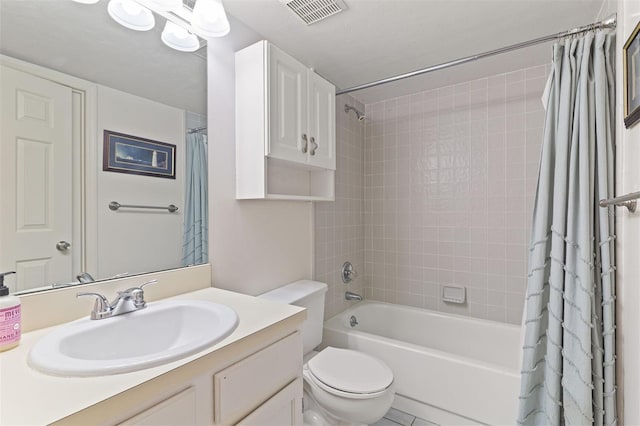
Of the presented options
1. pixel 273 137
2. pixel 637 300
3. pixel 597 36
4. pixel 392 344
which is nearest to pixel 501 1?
pixel 597 36

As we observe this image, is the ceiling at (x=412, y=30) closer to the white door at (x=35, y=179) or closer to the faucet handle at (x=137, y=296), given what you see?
the white door at (x=35, y=179)

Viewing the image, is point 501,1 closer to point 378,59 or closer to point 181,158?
point 378,59

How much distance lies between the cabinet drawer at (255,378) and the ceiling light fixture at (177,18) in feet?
4.30

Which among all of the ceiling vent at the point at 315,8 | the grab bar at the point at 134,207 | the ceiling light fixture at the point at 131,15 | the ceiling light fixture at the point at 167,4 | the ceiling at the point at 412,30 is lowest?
the grab bar at the point at 134,207

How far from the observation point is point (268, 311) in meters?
1.07

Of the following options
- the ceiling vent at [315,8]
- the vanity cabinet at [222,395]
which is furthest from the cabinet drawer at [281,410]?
the ceiling vent at [315,8]

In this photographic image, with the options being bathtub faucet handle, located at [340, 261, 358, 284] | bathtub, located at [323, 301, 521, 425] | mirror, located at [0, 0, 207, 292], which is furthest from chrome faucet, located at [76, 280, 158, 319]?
bathtub faucet handle, located at [340, 261, 358, 284]

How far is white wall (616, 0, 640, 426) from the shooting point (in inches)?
40.1

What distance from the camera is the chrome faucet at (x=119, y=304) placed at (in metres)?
0.97

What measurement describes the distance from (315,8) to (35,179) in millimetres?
1346

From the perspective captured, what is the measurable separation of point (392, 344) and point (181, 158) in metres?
1.59

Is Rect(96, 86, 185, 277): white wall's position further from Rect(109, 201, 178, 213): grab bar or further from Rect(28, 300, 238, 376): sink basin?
Rect(28, 300, 238, 376): sink basin

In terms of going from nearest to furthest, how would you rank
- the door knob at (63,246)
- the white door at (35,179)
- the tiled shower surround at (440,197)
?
the white door at (35,179)
the door knob at (63,246)
the tiled shower surround at (440,197)

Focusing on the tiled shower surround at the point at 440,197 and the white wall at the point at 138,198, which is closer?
the white wall at the point at 138,198
